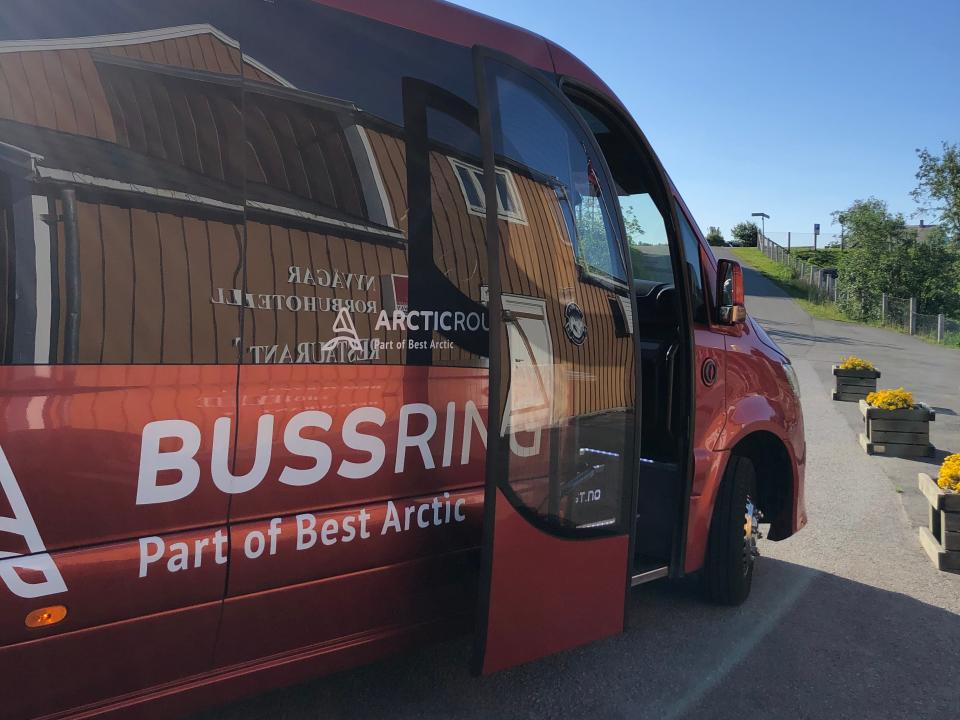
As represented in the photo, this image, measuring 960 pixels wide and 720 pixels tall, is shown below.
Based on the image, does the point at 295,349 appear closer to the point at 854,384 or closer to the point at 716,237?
the point at 854,384

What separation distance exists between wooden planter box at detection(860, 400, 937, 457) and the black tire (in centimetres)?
524

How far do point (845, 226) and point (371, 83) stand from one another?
39938 mm

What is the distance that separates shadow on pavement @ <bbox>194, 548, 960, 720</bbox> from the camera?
331 centimetres

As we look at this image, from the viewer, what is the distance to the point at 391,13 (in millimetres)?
2760

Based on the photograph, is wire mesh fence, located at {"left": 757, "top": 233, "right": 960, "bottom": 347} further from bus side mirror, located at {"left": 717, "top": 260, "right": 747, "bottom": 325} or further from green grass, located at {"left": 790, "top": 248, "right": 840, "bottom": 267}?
bus side mirror, located at {"left": 717, "top": 260, "right": 747, "bottom": 325}

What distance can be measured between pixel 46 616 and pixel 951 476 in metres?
5.26

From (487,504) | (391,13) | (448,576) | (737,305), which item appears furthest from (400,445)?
(737,305)

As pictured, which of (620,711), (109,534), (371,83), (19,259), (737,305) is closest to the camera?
(19,259)

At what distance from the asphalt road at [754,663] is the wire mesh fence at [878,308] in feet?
78.8

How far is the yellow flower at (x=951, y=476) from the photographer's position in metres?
5.24

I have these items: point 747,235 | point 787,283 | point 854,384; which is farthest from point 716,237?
point 854,384

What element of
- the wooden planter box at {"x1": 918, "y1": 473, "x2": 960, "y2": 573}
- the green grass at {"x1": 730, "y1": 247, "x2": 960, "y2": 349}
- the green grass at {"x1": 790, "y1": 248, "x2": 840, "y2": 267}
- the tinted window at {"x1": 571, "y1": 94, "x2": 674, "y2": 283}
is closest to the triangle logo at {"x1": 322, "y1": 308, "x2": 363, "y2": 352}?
the tinted window at {"x1": 571, "y1": 94, "x2": 674, "y2": 283}

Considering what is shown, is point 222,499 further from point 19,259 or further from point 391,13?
point 391,13

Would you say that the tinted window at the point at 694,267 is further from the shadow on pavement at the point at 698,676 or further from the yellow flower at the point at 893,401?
the yellow flower at the point at 893,401
